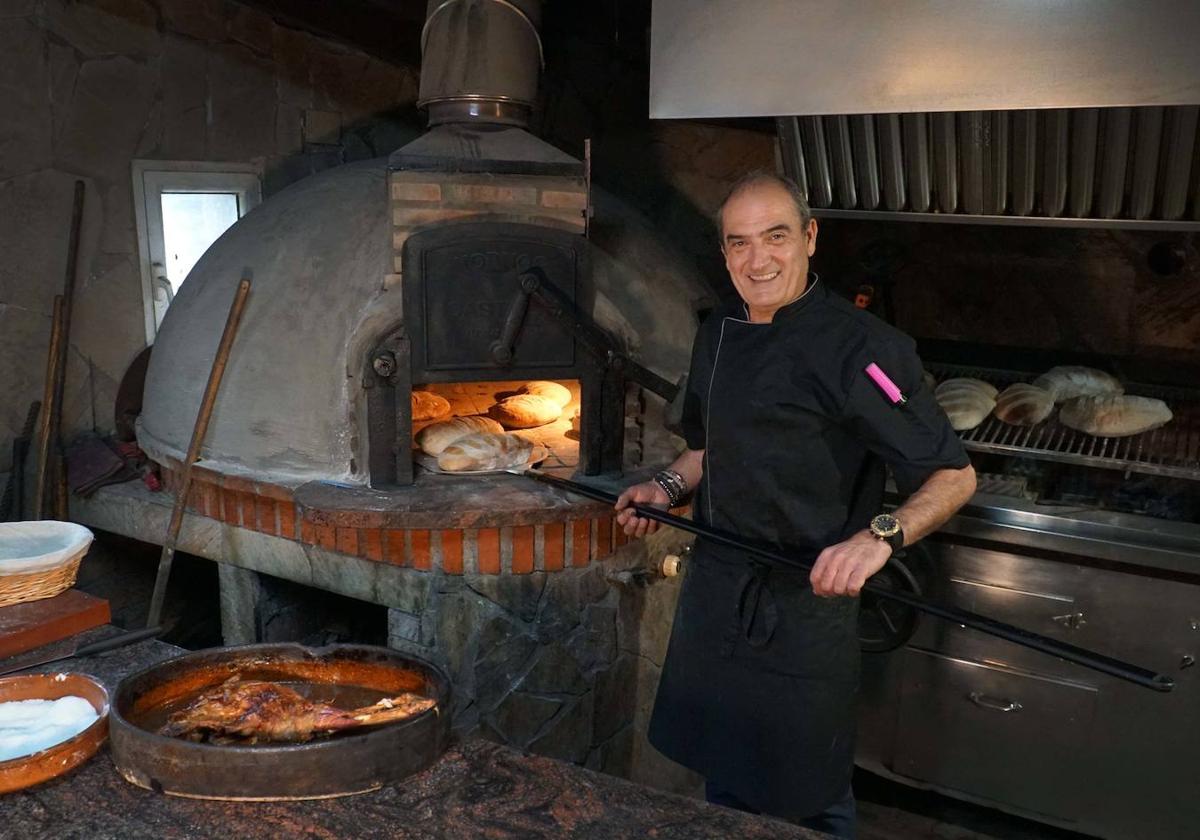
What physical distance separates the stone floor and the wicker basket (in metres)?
1.39

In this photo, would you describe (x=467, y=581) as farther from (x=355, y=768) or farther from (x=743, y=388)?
(x=355, y=768)

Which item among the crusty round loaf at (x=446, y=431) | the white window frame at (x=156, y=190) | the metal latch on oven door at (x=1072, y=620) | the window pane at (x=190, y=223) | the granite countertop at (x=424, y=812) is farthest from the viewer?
the window pane at (x=190, y=223)

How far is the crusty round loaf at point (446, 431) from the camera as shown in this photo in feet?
10.8

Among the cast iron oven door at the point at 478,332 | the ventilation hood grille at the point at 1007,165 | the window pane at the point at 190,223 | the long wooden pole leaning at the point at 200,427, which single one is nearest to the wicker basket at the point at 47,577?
the cast iron oven door at the point at 478,332

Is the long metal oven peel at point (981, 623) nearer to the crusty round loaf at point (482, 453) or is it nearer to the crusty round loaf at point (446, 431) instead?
the crusty round loaf at point (482, 453)

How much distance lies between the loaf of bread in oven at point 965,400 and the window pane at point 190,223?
2.91m

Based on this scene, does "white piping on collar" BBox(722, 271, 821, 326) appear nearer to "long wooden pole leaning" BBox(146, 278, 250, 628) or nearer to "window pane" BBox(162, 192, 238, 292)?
"long wooden pole leaning" BBox(146, 278, 250, 628)

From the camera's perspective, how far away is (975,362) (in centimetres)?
384

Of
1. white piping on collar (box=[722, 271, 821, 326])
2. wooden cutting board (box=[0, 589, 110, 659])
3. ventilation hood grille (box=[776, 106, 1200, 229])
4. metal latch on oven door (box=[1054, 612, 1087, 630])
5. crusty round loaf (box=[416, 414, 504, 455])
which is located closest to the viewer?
wooden cutting board (box=[0, 589, 110, 659])

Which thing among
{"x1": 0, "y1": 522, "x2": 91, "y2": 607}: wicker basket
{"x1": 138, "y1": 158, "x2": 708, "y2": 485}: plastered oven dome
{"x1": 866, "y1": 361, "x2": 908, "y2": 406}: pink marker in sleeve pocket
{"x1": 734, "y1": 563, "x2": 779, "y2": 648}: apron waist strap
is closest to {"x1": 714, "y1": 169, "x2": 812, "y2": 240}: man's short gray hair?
{"x1": 866, "y1": 361, "x2": 908, "y2": 406}: pink marker in sleeve pocket

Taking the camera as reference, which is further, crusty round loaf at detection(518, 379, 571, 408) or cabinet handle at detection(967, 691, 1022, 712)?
crusty round loaf at detection(518, 379, 571, 408)

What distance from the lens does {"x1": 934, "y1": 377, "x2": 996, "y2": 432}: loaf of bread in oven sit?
10.5ft

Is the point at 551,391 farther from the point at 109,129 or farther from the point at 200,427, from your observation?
the point at 109,129

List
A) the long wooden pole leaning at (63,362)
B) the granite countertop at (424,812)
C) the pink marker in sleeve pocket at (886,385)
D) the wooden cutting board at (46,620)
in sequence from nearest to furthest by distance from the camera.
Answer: the granite countertop at (424,812) → the wooden cutting board at (46,620) → the pink marker in sleeve pocket at (886,385) → the long wooden pole leaning at (63,362)
